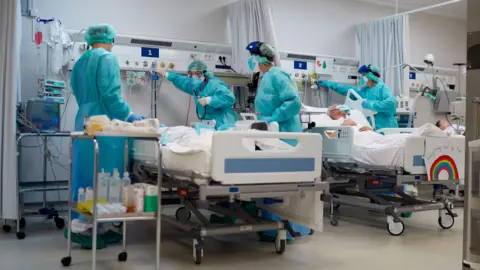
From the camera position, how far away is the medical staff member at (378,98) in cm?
651

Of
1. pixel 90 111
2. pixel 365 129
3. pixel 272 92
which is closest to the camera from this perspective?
pixel 90 111

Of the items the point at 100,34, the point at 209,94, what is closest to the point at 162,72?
the point at 209,94

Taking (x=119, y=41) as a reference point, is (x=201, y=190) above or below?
below

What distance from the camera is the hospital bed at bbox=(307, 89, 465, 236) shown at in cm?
465

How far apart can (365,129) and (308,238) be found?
138 centimetres

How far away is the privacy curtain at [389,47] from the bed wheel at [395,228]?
322cm

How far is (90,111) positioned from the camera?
13.5 ft

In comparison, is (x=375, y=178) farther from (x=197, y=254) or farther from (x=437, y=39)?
(x=437, y=39)

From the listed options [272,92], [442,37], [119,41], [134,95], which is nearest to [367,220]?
[272,92]

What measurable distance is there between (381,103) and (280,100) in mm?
2476

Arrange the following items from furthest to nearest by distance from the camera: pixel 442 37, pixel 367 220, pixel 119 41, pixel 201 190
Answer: pixel 442 37
pixel 119 41
pixel 367 220
pixel 201 190

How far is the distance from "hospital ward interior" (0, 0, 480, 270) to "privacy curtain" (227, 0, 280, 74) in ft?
0.07

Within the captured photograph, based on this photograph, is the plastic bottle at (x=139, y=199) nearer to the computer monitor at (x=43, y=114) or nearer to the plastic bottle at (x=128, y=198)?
the plastic bottle at (x=128, y=198)

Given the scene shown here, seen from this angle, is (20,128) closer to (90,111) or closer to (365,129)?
(90,111)
